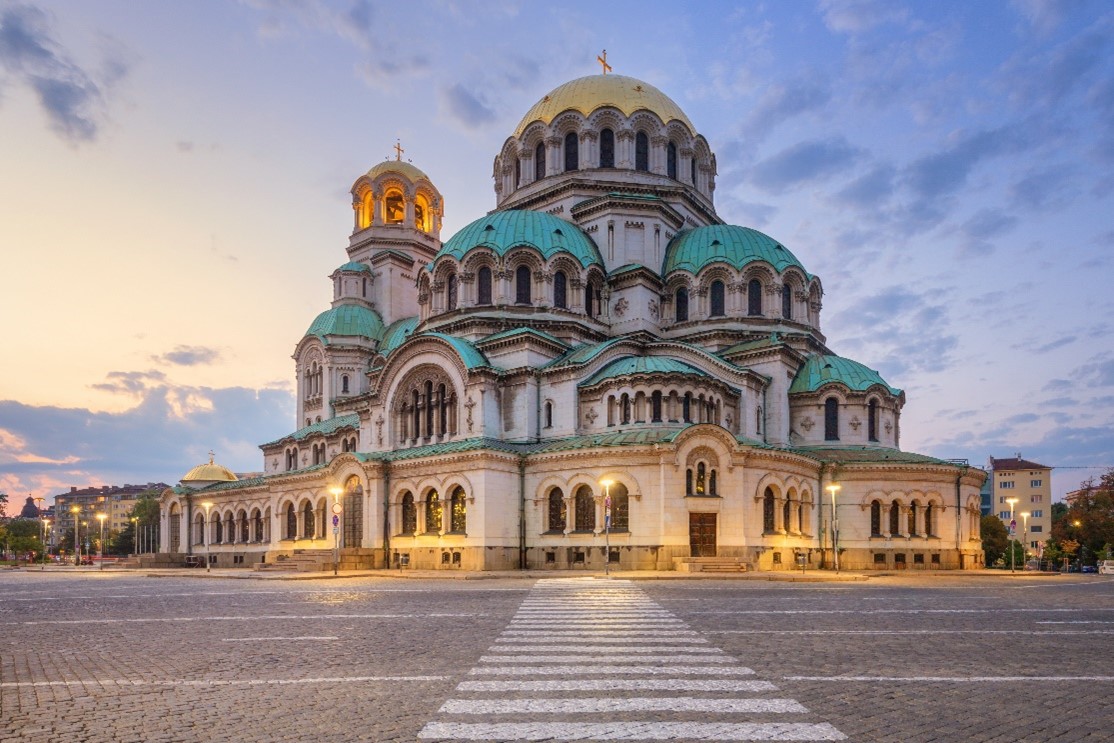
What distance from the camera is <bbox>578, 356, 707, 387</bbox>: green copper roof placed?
45.3 meters

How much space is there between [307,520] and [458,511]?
15347 mm

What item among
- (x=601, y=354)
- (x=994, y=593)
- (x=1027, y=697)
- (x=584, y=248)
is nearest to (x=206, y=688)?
(x=1027, y=697)

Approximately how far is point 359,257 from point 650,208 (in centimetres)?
2701

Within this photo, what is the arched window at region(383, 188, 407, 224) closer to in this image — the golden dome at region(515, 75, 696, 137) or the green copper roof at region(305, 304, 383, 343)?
the green copper roof at region(305, 304, 383, 343)

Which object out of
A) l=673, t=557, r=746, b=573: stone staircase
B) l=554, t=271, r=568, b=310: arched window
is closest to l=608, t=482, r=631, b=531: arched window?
l=673, t=557, r=746, b=573: stone staircase

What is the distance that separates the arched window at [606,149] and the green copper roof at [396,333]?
55.2ft

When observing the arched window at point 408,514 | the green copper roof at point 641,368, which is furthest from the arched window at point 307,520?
the green copper roof at point 641,368

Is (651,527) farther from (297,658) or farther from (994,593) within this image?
(297,658)

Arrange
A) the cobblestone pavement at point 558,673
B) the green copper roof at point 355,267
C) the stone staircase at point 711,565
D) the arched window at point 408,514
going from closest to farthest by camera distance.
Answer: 1. the cobblestone pavement at point 558,673
2. the stone staircase at point 711,565
3. the arched window at point 408,514
4. the green copper roof at point 355,267

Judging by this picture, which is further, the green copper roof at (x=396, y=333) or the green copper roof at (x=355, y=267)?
the green copper roof at (x=355, y=267)

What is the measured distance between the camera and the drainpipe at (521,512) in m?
46.0

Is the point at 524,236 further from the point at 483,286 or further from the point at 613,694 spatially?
the point at 613,694

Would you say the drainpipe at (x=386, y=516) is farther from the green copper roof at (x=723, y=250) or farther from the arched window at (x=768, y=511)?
the green copper roof at (x=723, y=250)

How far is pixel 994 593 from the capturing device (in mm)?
28297
